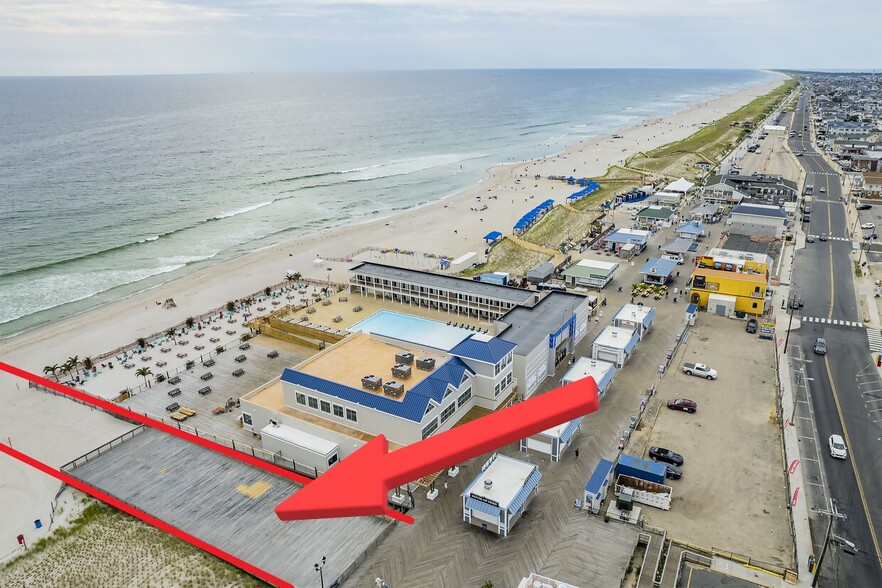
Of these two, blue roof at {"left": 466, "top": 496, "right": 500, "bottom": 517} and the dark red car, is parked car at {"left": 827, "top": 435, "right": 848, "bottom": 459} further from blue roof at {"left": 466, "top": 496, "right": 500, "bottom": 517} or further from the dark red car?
blue roof at {"left": 466, "top": 496, "right": 500, "bottom": 517}

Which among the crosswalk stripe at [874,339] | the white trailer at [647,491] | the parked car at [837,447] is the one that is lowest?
the white trailer at [647,491]

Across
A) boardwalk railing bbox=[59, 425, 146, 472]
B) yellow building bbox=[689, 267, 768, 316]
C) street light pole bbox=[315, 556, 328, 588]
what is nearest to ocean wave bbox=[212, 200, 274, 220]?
boardwalk railing bbox=[59, 425, 146, 472]

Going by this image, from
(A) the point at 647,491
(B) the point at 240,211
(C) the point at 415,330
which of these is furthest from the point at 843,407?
(B) the point at 240,211

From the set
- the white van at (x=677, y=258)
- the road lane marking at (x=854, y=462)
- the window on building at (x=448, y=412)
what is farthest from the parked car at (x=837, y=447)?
the white van at (x=677, y=258)

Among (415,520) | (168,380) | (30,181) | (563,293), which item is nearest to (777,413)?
(563,293)

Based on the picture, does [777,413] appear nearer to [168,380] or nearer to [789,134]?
[168,380]

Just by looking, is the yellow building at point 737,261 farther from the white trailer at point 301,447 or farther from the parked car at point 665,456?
the white trailer at point 301,447
